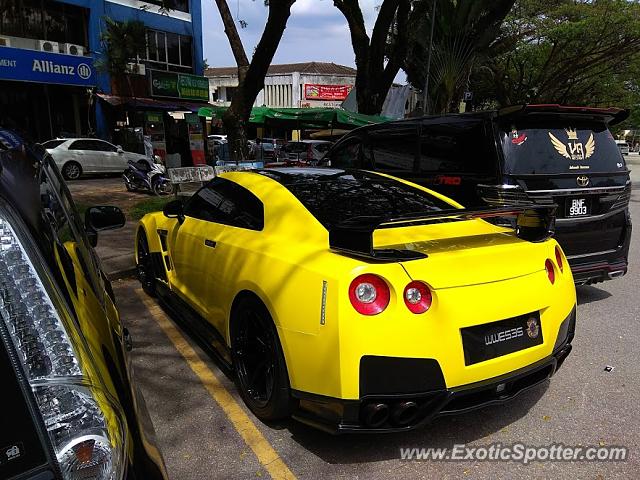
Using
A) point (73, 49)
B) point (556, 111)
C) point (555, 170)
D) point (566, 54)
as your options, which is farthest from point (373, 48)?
point (566, 54)

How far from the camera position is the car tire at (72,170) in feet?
57.2

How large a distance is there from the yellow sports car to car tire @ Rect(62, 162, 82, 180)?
633 inches

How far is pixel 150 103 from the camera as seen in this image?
24.6 meters

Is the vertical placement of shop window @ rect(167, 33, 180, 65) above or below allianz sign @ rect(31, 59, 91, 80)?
above

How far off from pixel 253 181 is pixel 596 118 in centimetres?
343

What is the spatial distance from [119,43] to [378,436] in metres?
24.0

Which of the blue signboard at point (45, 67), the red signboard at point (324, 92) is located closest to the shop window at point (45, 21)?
the blue signboard at point (45, 67)

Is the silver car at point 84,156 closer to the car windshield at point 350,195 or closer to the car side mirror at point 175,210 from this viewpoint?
the car side mirror at point 175,210

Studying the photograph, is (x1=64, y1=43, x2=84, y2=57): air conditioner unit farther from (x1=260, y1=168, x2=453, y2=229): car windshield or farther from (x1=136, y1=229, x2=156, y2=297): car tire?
(x1=260, y1=168, x2=453, y2=229): car windshield

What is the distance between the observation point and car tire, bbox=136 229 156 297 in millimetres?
5328

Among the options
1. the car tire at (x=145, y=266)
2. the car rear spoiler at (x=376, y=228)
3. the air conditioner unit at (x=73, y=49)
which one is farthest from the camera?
the air conditioner unit at (x=73, y=49)

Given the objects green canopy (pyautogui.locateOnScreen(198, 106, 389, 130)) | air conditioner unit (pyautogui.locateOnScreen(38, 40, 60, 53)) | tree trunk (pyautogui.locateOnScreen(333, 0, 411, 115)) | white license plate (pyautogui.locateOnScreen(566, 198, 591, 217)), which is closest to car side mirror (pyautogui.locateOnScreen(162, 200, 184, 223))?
white license plate (pyautogui.locateOnScreen(566, 198, 591, 217))

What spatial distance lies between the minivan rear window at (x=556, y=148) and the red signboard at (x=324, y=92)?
42636 mm

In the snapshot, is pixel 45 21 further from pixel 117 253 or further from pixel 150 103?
pixel 117 253
